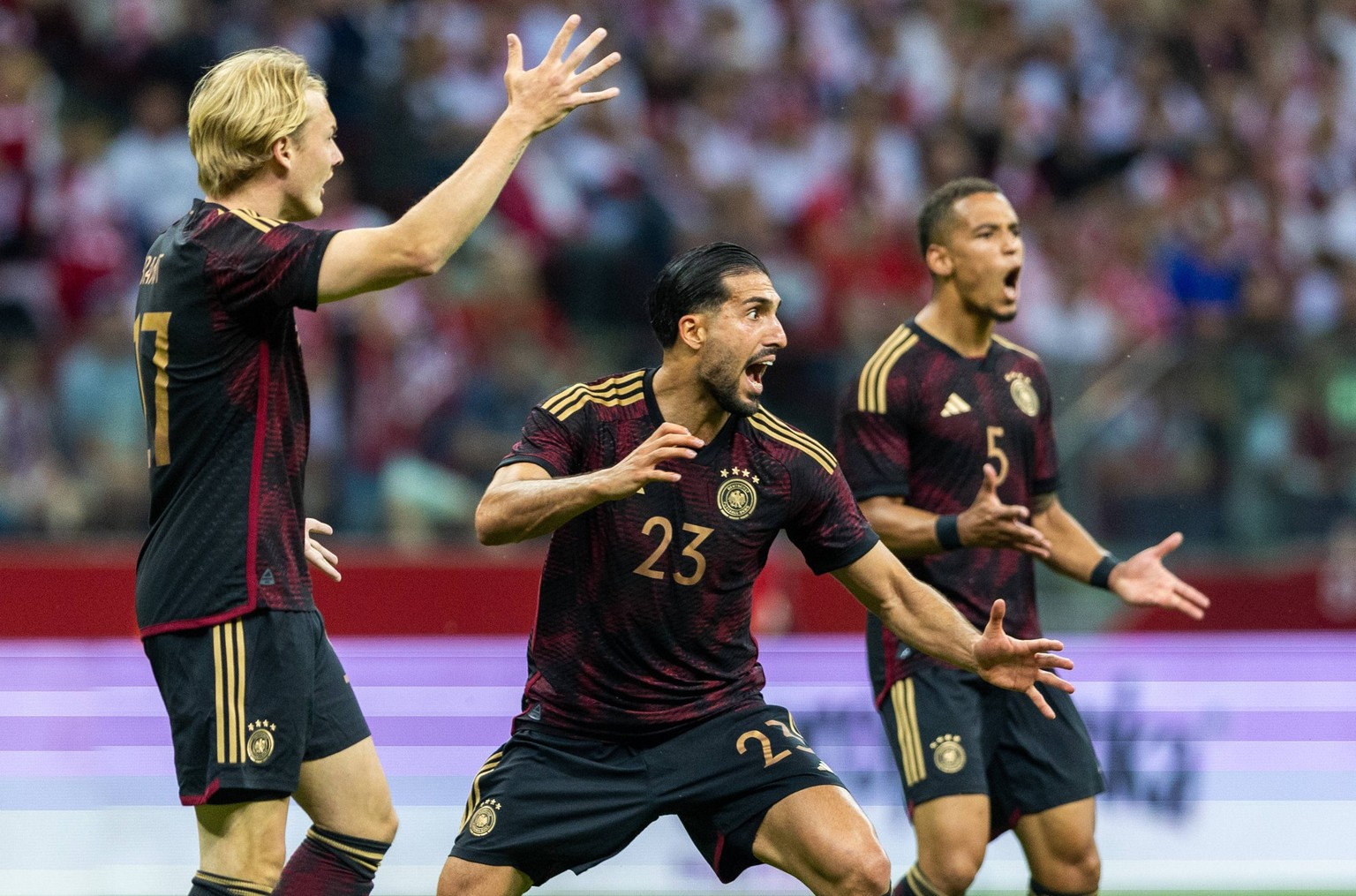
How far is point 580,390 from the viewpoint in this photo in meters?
5.02

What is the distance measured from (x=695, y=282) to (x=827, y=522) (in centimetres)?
72

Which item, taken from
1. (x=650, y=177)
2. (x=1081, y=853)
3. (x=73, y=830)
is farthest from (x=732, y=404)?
(x=650, y=177)

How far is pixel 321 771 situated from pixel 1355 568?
23.0 feet

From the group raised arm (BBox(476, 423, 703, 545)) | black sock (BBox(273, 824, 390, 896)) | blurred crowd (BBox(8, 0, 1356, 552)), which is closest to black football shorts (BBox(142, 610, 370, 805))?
black sock (BBox(273, 824, 390, 896))

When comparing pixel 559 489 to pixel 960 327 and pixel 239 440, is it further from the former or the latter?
pixel 960 327

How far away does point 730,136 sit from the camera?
1237 centimetres

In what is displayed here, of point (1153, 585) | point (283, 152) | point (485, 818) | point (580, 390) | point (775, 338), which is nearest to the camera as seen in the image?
point (283, 152)

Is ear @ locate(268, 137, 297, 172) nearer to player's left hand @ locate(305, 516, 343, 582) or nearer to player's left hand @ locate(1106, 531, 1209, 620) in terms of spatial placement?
player's left hand @ locate(305, 516, 343, 582)

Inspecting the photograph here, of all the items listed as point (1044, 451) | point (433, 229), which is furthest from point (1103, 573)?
point (433, 229)

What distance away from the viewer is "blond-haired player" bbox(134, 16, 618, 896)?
167 inches

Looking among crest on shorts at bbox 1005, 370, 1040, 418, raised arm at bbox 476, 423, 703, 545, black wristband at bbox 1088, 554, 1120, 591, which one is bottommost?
black wristband at bbox 1088, 554, 1120, 591

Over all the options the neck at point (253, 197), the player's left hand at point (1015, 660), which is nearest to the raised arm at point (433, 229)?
the neck at point (253, 197)

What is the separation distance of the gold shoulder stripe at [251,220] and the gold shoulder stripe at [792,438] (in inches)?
58.1

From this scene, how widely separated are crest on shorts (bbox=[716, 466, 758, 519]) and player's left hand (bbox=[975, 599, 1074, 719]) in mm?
690
